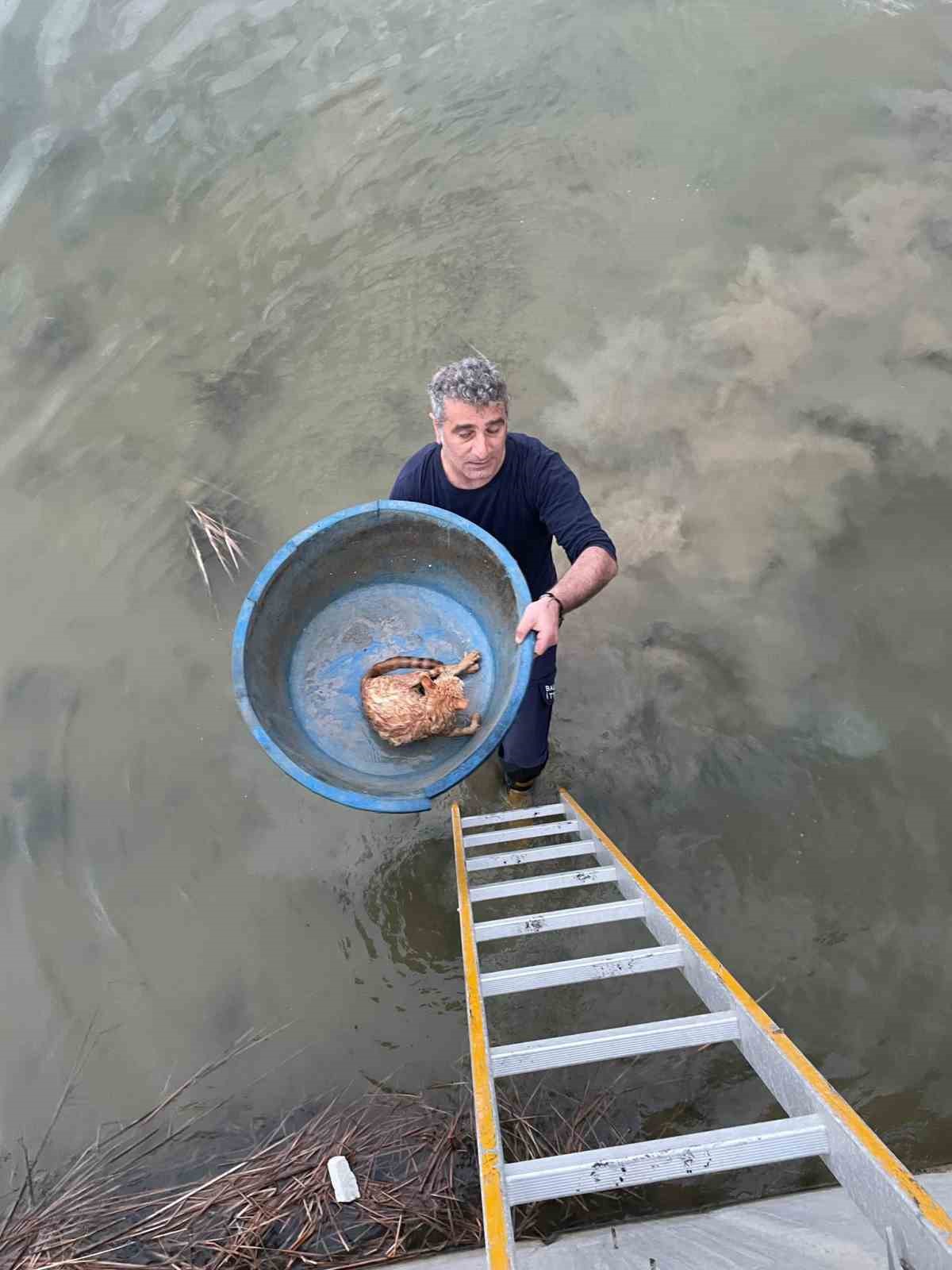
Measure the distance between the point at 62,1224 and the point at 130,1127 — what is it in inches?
15.9

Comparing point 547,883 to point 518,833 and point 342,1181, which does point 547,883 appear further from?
point 342,1181

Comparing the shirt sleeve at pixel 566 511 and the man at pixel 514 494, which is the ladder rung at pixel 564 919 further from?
→ the shirt sleeve at pixel 566 511

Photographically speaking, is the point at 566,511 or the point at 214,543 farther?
the point at 214,543

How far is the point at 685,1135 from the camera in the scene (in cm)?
187

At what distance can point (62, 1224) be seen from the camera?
2824 millimetres

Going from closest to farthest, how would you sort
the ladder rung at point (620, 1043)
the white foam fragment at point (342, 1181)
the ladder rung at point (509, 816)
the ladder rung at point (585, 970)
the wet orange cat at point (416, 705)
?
the ladder rung at point (620, 1043)
the ladder rung at point (585, 970)
the wet orange cat at point (416, 705)
the white foam fragment at point (342, 1181)
the ladder rung at point (509, 816)

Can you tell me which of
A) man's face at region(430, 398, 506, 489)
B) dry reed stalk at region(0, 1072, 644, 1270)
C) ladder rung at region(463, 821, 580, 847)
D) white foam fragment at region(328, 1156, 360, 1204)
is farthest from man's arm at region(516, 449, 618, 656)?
white foam fragment at region(328, 1156, 360, 1204)

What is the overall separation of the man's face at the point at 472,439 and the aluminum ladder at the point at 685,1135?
4.72ft

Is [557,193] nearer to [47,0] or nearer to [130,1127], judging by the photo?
[47,0]

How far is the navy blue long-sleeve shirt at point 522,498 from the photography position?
8.95 feet

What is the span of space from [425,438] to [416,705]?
2.88 meters

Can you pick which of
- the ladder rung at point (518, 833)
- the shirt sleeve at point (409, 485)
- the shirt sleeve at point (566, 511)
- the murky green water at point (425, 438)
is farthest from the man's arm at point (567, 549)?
the murky green water at point (425, 438)

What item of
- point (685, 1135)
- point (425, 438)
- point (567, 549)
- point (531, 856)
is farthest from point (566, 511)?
point (425, 438)

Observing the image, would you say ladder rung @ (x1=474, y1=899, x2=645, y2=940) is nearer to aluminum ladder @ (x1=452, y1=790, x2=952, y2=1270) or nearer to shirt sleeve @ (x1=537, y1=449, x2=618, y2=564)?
aluminum ladder @ (x1=452, y1=790, x2=952, y2=1270)
